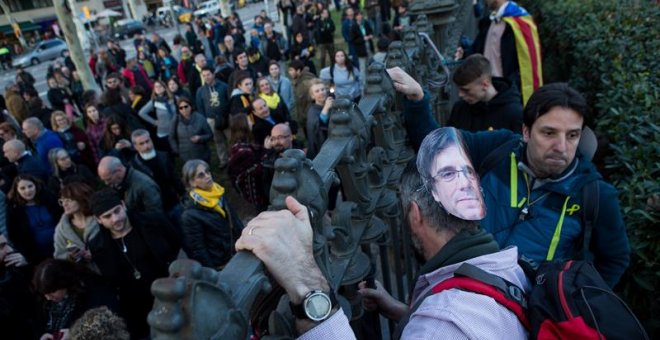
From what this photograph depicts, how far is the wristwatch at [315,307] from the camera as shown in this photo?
116 cm

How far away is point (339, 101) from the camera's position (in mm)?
1732

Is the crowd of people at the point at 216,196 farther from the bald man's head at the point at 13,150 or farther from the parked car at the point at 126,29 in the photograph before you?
the parked car at the point at 126,29

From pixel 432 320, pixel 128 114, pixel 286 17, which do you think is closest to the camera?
pixel 432 320

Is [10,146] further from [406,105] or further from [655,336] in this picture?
[655,336]

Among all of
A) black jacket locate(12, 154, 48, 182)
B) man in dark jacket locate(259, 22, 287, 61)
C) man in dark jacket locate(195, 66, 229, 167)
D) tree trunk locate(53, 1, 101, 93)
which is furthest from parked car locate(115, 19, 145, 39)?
black jacket locate(12, 154, 48, 182)

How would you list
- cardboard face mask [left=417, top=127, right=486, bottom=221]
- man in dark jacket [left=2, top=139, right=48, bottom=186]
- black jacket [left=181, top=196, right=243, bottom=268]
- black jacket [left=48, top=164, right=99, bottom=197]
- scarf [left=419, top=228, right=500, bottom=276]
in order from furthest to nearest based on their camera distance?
1. man in dark jacket [left=2, top=139, right=48, bottom=186]
2. black jacket [left=48, top=164, right=99, bottom=197]
3. black jacket [left=181, top=196, right=243, bottom=268]
4. cardboard face mask [left=417, top=127, right=486, bottom=221]
5. scarf [left=419, top=228, right=500, bottom=276]

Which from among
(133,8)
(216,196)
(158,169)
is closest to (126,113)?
(158,169)

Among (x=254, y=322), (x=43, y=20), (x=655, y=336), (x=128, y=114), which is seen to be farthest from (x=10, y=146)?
(x=43, y=20)

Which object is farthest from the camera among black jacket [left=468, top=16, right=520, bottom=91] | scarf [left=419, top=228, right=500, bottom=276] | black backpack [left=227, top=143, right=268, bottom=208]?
black jacket [left=468, top=16, right=520, bottom=91]

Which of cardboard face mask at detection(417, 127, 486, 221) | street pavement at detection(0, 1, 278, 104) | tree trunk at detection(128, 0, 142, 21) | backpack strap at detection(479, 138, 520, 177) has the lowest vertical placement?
street pavement at detection(0, 1, 278, 104)

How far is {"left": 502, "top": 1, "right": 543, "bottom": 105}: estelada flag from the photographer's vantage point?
15.8 ft

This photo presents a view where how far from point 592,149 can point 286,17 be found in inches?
647

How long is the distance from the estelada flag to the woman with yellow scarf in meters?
3.22

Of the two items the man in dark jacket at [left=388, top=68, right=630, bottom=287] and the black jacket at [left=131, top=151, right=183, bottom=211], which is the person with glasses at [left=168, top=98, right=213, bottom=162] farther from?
the man in dark jacket at [left=388, top=68, right=630, bottom=287]
